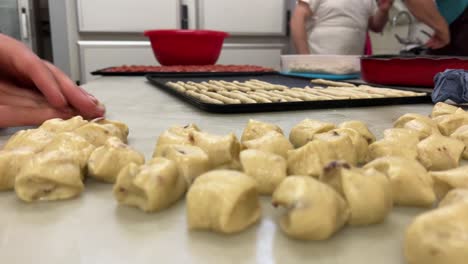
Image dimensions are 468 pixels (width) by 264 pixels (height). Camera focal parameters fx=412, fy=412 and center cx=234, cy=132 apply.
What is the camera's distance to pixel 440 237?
0.33 m

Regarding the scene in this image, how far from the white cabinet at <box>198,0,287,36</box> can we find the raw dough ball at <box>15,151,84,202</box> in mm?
3217

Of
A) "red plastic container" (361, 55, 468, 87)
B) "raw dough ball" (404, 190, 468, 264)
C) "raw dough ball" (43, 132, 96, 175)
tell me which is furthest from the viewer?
"red plastic container" (361, 55, 468, 87)

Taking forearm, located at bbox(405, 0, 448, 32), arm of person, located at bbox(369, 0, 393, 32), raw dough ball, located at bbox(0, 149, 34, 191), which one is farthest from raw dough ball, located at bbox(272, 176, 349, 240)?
arm of person, located at bbox(369, 0, 393, 32)

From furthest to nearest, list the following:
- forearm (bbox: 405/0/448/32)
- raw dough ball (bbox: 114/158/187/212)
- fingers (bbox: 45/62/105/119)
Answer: forearm (bbox: 405/0/448/32) → fingers (bbox: 45/62/105/119) → raw dough ball (bbox: 114/158/187/212)

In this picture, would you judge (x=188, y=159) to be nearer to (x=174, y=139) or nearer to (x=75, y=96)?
(x=174, y=139)

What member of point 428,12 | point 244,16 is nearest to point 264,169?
point 428,12

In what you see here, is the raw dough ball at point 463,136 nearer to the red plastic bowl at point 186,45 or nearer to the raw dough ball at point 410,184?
the raw dough ball at point 410,184

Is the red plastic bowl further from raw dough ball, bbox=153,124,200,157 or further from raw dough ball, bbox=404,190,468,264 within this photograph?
raw dough ball, bbox=404,190,468,264

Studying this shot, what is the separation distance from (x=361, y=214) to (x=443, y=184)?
0.14 m

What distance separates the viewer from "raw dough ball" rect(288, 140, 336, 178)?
519mm

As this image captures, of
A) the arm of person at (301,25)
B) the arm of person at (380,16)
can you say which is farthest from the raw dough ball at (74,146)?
the arm of person at (380,16)

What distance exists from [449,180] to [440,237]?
168mm

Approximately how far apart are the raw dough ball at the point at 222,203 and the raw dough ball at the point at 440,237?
16 cm

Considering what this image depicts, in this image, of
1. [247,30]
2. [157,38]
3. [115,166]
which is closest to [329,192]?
[115,166]
